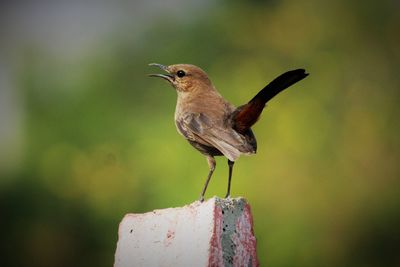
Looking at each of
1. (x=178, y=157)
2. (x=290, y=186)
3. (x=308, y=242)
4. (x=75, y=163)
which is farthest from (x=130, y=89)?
(x=308, y=242)

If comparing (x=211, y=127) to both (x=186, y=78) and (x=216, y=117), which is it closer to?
(x=216, y=117)

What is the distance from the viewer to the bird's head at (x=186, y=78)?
5.74 meters

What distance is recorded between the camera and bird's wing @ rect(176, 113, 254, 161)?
4.73 meters

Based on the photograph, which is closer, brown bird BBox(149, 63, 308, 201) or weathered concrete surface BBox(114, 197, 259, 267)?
weathered concrete surface BBox(114, 197, 259, 267)

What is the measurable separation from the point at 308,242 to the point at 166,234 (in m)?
7.35

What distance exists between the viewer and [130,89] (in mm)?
12438

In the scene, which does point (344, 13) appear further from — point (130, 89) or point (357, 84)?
point (130, 89)

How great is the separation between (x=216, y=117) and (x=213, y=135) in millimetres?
189

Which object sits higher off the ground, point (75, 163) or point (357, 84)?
point (357, 84)

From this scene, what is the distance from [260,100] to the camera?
4.79 metres

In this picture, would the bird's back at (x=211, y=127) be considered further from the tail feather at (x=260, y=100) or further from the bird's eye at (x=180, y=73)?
the bird's eye at (x=180, y=73)

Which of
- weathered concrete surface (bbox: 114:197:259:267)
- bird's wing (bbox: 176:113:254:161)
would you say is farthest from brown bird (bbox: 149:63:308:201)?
weathered concrete surface (bbox: 114:197:259:267)

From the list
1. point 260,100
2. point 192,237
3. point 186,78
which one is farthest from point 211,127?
point 192,237

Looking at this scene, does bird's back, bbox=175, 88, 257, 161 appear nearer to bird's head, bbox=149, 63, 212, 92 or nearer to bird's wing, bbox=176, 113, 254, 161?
bird's wing, bbox=176, 113, 254, 161
